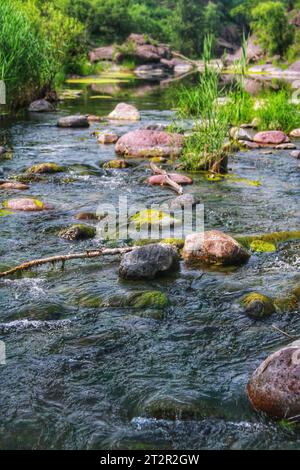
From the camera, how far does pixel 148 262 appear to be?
565 cm

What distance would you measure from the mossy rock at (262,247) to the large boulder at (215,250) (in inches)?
13.3

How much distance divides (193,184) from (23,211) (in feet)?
9.91

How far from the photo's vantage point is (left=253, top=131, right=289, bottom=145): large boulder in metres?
13.0

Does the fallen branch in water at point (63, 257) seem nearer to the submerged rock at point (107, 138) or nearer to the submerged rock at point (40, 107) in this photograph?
the submerged rock at point (107, 138)

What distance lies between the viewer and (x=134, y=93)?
25406 millimetres

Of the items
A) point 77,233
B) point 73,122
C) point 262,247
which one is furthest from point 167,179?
point 73,122

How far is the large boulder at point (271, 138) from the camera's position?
12992 mm

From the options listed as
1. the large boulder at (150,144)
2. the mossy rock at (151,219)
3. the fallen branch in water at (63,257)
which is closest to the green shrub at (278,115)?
the large boulder at (150,144)

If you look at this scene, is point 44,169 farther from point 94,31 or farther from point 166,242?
point 94,31

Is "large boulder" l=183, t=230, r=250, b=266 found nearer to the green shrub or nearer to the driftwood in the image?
the driftwood

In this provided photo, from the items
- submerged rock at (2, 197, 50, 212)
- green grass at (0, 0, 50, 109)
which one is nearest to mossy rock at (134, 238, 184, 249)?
submerged rock at (2, 197, 50, 212)

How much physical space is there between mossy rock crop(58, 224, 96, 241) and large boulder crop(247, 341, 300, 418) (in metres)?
3.52

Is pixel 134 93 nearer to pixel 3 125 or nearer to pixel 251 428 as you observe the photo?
pixel 3 125
